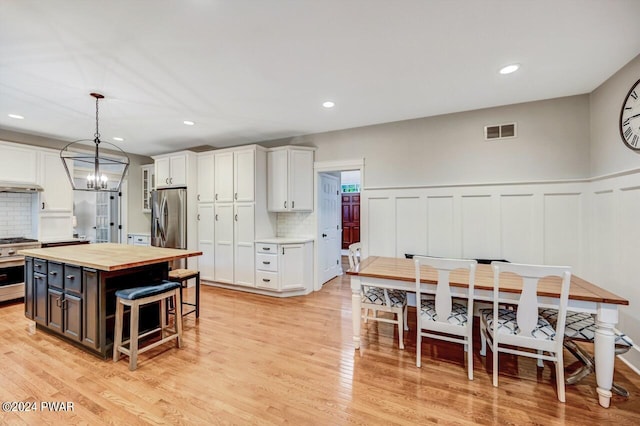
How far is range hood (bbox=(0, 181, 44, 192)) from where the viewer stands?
3.87m

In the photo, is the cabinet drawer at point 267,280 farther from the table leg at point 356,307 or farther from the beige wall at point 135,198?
the beige wall at point 135,198

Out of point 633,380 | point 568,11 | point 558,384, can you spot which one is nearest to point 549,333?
point 558,384

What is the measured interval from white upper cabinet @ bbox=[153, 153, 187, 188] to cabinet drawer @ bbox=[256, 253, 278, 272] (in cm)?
202

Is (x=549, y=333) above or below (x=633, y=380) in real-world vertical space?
above

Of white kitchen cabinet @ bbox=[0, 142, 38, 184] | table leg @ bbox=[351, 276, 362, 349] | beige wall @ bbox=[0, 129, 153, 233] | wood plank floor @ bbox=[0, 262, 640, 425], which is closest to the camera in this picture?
wood plank floor @ bbox=[0, 262, 640, 425]

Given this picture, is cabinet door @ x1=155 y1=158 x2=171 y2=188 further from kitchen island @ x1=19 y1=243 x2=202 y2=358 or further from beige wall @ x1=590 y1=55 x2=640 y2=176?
beige wall @ x1=590 y1=55 x2=640 y2=176

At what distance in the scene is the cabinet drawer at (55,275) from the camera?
8.63 ft

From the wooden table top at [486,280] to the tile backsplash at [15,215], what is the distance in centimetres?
536

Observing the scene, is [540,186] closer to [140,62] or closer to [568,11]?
[568,11]

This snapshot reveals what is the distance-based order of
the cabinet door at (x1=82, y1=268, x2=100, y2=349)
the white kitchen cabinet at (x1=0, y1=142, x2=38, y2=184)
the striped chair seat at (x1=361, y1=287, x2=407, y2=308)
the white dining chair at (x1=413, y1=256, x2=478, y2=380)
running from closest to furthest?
the white dining chair at (x1=413, y1=256, x2=478, y2=380) → the cabinet door at (x1=82, y1=268, x2=100, y2=349) → the striped chair seat at (x1=361, y1=287, x2=407, y2=308) → the white kitchen cabinet at (x1=0, y1=142, x2=38, y2=184)

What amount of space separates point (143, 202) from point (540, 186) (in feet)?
23.7

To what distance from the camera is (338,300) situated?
4.10 m

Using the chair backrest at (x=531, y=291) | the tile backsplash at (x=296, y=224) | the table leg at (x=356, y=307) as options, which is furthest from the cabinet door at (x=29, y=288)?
the chair backrest at (x=531, y=291)

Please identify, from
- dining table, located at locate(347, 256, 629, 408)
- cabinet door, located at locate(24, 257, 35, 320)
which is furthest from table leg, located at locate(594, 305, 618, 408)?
cabinet door, located at locate(24, 257, 35, 320)
